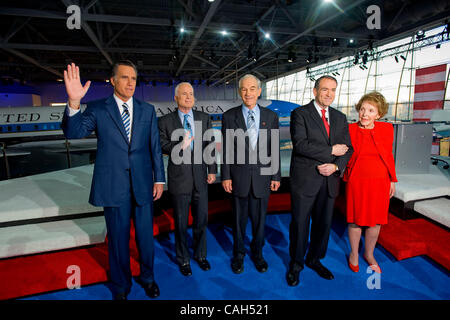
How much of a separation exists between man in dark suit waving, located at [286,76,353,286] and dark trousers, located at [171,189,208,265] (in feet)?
2.81

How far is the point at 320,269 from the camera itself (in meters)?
2.36

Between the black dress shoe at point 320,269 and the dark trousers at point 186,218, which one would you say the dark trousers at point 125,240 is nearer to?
the dark trousers at point 186,218

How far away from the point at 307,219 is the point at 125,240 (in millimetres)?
1573

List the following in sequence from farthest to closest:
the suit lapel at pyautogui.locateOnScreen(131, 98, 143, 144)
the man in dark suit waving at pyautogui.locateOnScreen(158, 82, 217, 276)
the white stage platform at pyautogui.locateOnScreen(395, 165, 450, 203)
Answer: the white stage platform at pyautogui.locateOnScreen(395, 165, 450, 203)
the man in dark suit waving at pyautogui.locateOnScreen(158, 82, 217, 276)
the suit lapel at pyautogui.locateOnScreen(131, 98, 143, 144)

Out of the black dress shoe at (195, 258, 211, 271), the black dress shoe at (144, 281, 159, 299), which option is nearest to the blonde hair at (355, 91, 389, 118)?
the black dress shoe at (195, 258, 211, 271)

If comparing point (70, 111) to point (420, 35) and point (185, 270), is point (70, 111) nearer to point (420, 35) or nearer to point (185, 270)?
point (185, 270)

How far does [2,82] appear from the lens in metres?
18.2

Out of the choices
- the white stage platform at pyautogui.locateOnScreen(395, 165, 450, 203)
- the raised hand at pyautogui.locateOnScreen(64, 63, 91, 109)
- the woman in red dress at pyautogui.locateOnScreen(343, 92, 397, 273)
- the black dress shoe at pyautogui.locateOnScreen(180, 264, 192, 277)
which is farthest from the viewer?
the white stage platform at pyautogui.locateOnScreen(395, 165, 450, 203)

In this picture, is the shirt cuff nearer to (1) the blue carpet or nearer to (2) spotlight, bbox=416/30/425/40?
(1) the blue carpet

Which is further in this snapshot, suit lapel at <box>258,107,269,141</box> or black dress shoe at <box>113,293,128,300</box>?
suit lapel at <box>258,107,269,141</box>

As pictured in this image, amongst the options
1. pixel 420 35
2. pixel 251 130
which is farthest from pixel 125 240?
pixel 420 35

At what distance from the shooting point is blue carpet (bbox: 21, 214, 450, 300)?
6.86 ft

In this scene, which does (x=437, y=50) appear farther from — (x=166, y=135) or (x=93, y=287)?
(x=93, y=287)
